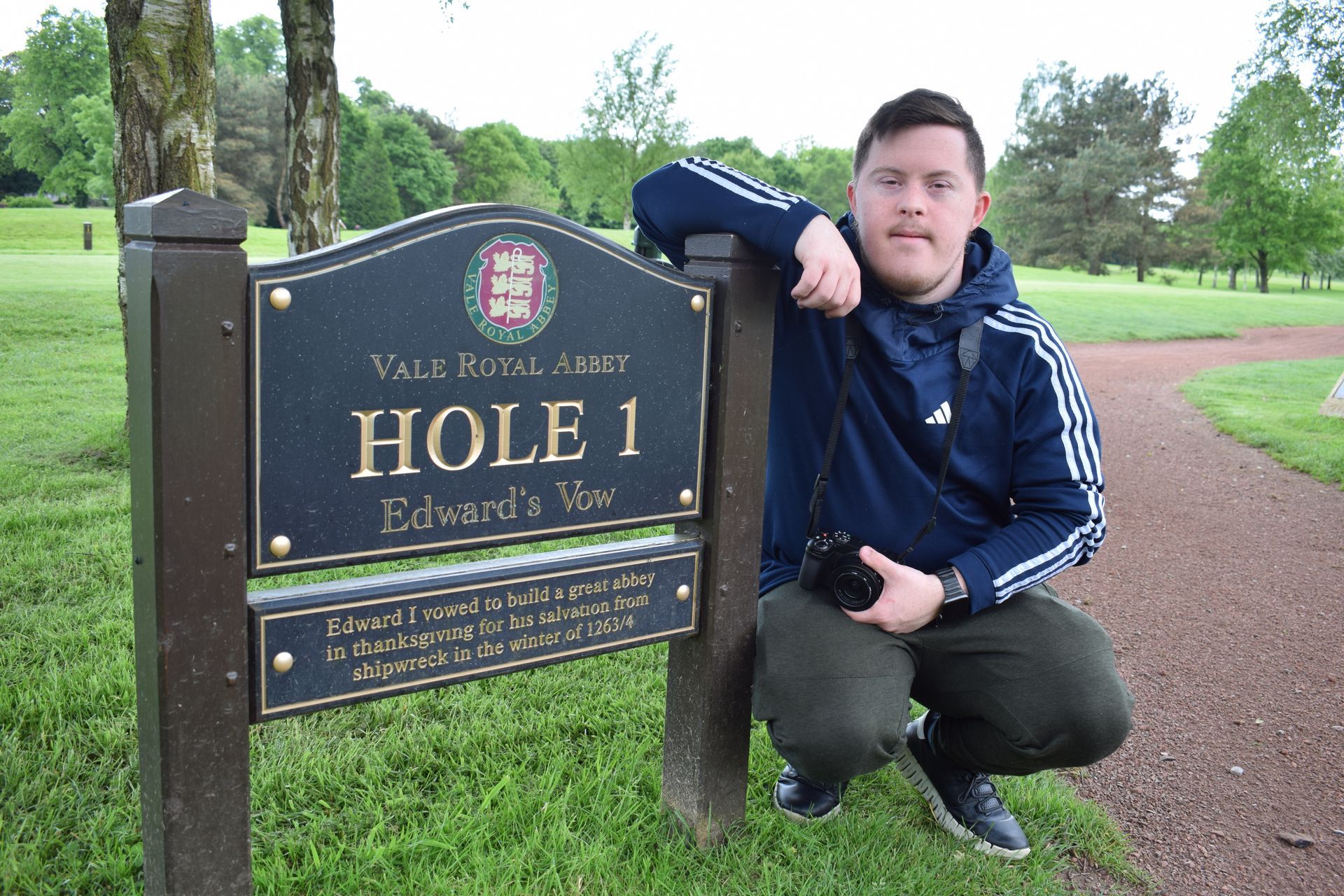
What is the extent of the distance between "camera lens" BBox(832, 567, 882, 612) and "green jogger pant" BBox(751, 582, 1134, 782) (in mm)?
→ 90

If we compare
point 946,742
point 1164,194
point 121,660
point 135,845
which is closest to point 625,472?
point 946,742

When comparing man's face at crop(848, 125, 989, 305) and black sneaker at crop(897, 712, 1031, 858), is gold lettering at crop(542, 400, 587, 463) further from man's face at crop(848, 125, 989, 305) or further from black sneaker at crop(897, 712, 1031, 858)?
black sneaker at crop(897, 712, 1031, 858)

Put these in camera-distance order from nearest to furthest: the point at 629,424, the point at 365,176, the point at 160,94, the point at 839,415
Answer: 1. the point at 629,424
2. the point at 839,415
3. the point at 160,94
4. the point at 365,176

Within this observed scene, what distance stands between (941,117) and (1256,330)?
25.7 meters

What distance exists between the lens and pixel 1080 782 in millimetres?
3139

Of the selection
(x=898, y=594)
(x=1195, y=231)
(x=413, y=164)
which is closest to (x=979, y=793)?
(x=898, y=594)

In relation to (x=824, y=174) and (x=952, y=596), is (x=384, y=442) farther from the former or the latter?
(x=824, y=174)

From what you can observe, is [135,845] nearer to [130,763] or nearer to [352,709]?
[130,763]

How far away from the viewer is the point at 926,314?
262 cm

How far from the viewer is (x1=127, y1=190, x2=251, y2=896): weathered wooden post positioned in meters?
1.63

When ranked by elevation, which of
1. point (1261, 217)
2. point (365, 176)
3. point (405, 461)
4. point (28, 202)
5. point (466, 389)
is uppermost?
point (365, 176)

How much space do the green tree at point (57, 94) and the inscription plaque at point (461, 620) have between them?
158 feet

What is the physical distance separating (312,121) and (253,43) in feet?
232

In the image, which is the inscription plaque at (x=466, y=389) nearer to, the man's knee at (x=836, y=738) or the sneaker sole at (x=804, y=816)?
the man's knee at (x=836, y=738)
